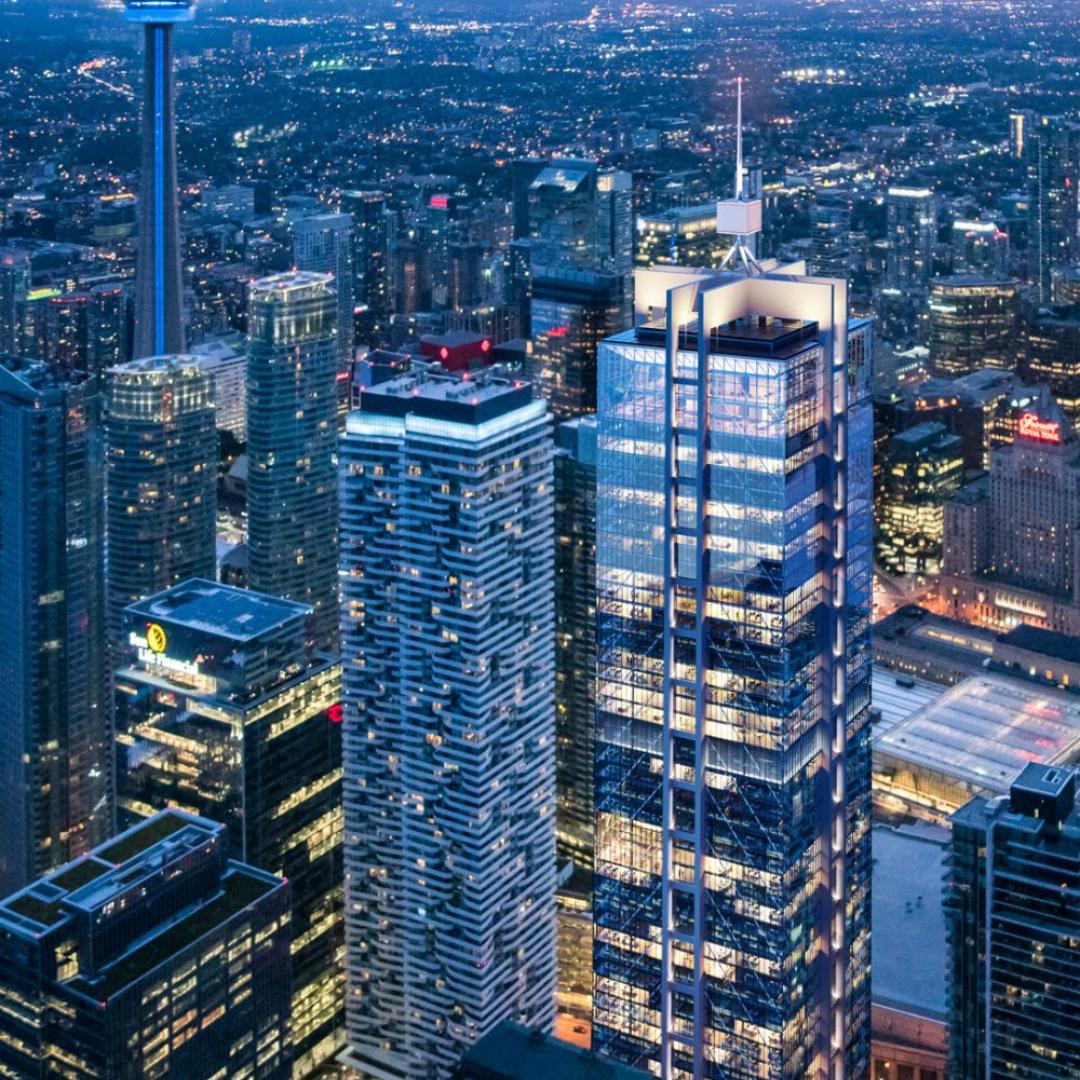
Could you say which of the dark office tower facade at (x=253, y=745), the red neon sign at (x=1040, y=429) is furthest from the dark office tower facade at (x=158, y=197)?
the dark office tower facade at (x=253, y=745)

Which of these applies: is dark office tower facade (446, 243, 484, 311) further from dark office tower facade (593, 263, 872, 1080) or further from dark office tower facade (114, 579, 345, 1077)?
dark office tower facade (593, 263, 872, 1080)

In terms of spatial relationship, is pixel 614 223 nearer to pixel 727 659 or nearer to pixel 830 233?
pixel 830 233

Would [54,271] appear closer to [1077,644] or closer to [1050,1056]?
[1077,644]

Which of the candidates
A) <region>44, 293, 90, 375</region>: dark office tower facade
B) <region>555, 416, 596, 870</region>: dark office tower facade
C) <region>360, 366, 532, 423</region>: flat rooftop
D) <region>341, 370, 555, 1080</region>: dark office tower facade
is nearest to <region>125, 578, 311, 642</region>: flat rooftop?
<region>341, 370, 555, 1080</region>: dark office tower facade

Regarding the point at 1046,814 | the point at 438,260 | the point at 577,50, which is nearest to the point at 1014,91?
the point at 577,50

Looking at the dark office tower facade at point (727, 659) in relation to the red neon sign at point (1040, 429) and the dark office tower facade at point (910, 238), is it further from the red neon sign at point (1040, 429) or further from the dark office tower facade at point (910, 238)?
the dark office tower facade at point (910, 238)

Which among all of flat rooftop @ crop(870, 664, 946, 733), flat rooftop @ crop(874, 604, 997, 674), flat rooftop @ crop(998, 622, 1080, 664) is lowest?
flat rooftop @ crop(870, 664, 946, 733)
